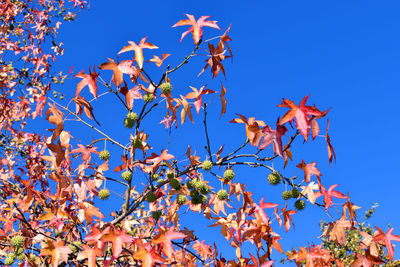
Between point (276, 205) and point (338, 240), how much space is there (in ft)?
1.85

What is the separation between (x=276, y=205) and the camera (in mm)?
3271

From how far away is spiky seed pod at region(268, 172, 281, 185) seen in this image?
319 cm

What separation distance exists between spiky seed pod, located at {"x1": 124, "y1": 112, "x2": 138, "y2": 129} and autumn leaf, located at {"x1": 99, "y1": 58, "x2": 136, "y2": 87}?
1.32ft

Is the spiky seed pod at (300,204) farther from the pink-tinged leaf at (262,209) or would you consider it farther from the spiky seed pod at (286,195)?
the pink-tinged leaf at (262,209)

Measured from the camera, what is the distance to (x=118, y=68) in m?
3.00

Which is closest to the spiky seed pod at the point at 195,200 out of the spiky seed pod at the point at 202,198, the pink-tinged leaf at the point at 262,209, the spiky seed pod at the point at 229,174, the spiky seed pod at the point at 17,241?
the spiky seed pod at the point at 202,198

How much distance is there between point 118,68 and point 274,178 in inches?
61.8

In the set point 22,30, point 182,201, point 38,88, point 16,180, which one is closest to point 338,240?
point 182,201

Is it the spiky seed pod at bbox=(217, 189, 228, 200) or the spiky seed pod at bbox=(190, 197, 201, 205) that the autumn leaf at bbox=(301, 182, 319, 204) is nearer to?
the spiky seed pod at bbox=(217, 189, 228, 200)

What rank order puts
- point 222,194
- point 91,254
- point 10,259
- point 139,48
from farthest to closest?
point 10,259 < point 222,194 < point 139,48 < point 91,254

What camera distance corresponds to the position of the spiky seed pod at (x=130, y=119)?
3306mm

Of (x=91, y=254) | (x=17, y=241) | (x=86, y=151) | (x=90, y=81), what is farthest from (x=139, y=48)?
(x=17, y=241)

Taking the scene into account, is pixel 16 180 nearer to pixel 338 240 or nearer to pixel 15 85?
pixel 15 85

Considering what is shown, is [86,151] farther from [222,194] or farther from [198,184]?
[222,194]
